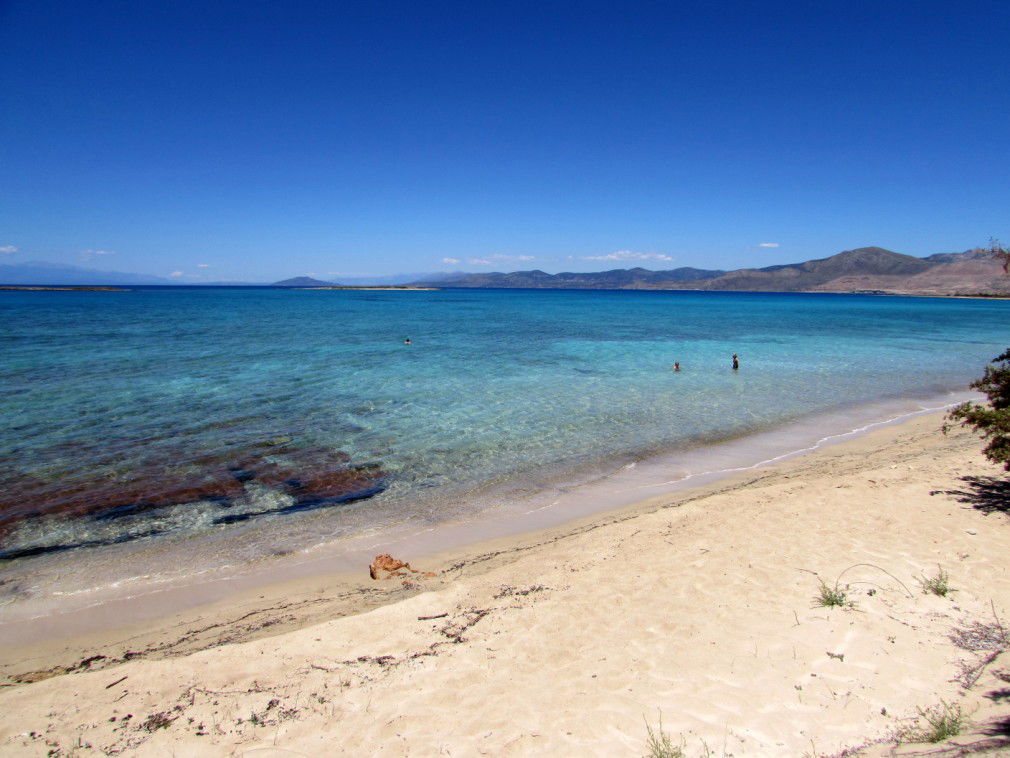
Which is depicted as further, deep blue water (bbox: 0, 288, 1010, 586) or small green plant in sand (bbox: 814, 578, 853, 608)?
deep blue water (bbox: 0, 288, 1010, 586)

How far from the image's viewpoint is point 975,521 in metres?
7.57

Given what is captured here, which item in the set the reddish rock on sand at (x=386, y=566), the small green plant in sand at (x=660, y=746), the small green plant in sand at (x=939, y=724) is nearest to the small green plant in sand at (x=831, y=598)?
the small green plant in sand at (x=939, y=724)

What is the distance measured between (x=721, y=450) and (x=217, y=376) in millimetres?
20008

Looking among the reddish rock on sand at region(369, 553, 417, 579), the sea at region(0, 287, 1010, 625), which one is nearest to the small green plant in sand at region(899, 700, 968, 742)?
the reddish rock on sand at region(369, 553, 417, 579)

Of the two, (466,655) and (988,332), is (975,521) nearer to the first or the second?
(466,655)

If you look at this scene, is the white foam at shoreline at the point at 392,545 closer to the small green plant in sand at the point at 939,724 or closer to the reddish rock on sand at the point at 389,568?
the reddish rock on sand at the point at 389,568

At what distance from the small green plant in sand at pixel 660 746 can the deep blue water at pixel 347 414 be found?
609cm

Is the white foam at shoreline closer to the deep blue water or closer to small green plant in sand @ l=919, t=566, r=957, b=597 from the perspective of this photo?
the deep blue water

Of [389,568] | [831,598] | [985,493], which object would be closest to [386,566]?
[389,568]

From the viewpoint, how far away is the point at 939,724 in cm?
371

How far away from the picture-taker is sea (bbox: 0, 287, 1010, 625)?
28.3ft

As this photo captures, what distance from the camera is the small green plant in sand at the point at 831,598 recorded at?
562 cm

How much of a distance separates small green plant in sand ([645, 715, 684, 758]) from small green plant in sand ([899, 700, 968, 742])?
162cm

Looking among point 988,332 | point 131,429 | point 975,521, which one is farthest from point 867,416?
point 988,332
